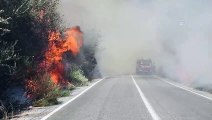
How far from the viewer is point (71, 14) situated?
48.7 metres

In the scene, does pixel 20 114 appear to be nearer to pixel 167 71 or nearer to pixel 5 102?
pixel 5 102

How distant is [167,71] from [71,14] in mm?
16877

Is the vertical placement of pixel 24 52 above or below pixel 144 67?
above

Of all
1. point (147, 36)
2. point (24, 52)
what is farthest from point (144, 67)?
point (24, 52)

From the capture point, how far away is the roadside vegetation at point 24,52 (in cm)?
1739

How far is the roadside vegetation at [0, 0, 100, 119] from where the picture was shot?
17391 millimetres

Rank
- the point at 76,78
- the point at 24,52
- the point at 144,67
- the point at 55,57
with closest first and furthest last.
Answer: the point at 24,52 < the point at 55,57 < the point at 76,78 < the point at 144,67

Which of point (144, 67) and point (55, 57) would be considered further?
point (144, 67)

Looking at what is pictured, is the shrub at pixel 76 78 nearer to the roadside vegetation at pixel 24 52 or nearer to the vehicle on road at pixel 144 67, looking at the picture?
the roadside vegetation at pixel 24 52

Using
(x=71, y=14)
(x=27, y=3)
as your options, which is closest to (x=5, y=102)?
(x=27, y=3)

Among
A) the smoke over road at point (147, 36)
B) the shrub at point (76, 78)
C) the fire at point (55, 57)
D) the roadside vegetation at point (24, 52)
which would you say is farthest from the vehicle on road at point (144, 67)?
the roadside vegetation at point (24, 52)

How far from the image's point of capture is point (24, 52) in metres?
19.3

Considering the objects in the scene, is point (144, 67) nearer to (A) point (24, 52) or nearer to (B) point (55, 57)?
(B) point (55, 57)

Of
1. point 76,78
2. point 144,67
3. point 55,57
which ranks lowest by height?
point 76,78
